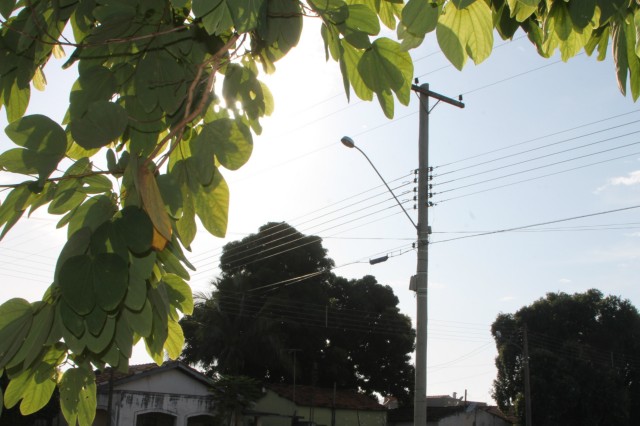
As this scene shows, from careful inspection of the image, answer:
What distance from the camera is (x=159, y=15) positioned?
1.83 m

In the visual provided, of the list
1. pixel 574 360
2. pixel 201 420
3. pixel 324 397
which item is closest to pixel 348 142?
pixel 201 420

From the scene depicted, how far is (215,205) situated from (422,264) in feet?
35.2

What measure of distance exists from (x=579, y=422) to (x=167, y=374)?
2504cm

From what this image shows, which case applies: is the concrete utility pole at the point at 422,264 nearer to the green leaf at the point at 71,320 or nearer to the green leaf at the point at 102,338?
the green leaf at the point at 102,338

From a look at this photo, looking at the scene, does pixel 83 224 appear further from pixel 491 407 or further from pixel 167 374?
pixel 491 407

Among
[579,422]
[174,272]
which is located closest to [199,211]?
[174,272]

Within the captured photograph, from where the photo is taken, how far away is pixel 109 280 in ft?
4.24

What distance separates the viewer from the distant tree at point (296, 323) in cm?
3328

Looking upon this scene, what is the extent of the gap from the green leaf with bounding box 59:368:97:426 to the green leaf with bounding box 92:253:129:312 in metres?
0.68

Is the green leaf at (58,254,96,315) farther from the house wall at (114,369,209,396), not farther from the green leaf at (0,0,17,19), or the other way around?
the house wall at (114,369,209,396)

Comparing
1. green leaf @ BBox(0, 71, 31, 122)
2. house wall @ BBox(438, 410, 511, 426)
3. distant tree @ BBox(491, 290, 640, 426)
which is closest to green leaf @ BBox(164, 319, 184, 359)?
green leaf @ BBox(0, 71, 31, 122)

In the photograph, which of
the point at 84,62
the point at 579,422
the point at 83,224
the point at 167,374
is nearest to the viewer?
the point at 83,224

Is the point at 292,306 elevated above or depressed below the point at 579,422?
above

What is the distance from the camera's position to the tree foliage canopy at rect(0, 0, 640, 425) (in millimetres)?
1368
